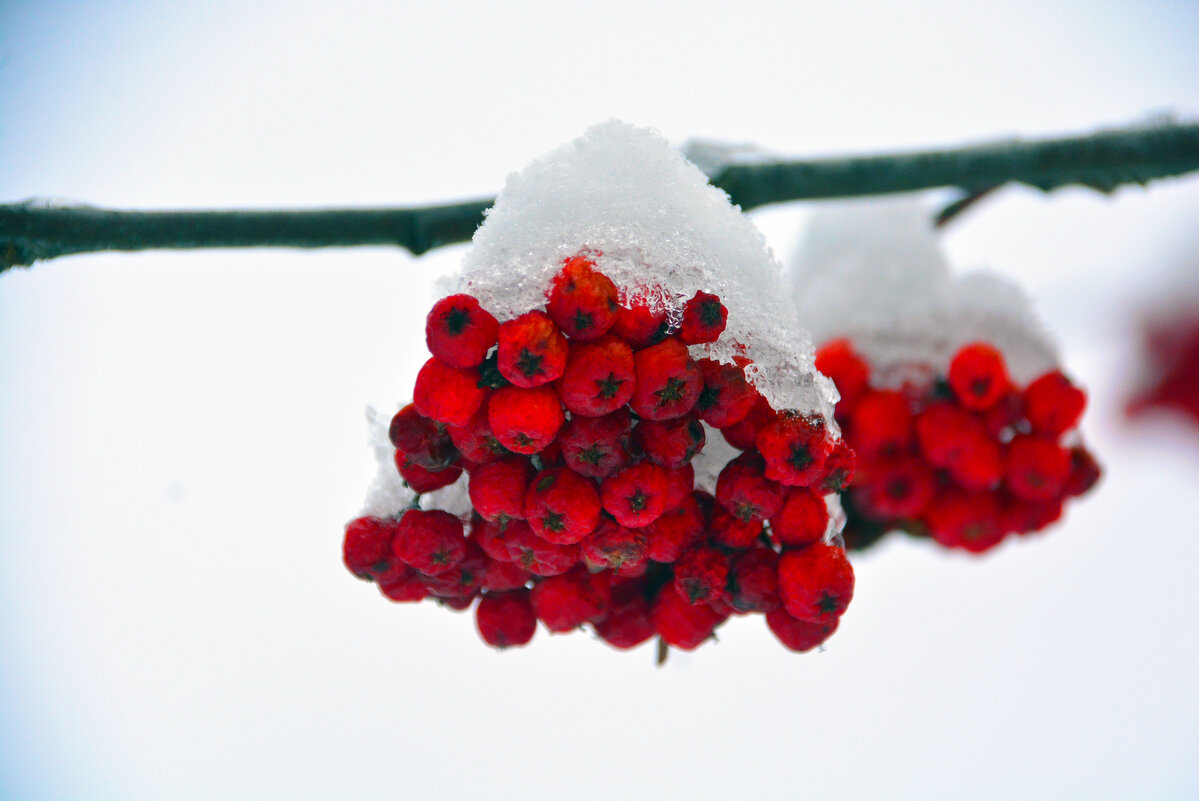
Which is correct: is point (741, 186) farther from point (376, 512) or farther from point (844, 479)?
point (376, 512)

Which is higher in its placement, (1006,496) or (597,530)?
(1006,496)

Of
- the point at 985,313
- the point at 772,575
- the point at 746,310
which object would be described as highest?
the point at 985,313

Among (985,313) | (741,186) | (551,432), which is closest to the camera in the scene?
(551,432)

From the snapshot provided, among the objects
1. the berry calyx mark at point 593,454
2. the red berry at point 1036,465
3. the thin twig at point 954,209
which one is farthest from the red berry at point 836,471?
the thin twig at point 954,209

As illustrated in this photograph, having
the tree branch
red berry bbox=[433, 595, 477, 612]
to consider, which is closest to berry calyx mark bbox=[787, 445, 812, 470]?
red berry bbox=[433, 595, 477, 612]

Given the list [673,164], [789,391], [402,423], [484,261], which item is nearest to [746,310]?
[789,391]

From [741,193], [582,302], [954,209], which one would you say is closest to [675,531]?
[582,302]

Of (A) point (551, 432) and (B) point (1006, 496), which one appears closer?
(A) point (551, 432)
